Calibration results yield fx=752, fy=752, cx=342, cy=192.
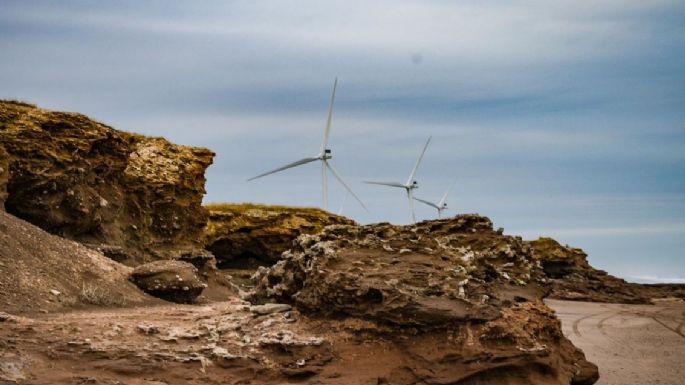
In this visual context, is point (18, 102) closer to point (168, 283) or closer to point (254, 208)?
point (168, 283)

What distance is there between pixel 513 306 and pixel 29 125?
19463 millimetres

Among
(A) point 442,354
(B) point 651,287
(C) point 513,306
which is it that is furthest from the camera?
(B) point 651,287

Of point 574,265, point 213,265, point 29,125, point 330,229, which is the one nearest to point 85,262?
point 29,125

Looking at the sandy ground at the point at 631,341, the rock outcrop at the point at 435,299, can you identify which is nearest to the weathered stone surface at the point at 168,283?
the rock outcrop at the point at 435,299

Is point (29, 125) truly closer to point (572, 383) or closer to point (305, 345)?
point (305, 345)

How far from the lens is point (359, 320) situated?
35.7 feet

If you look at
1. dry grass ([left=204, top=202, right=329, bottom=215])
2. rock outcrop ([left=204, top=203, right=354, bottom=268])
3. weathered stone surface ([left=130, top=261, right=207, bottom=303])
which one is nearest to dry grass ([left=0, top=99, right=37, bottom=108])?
weathered stone surface ([left=130, top=261, right=207, bottom=303])

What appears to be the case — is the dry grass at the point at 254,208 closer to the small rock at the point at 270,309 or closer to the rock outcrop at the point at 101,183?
the rock outcrop at the point at 101,183

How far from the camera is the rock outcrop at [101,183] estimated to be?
2500 cm

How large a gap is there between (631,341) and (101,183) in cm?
2007

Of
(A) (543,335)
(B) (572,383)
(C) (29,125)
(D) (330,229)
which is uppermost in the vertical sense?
(C) (29,125)

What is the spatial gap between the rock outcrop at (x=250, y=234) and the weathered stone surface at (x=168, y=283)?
78.0ft

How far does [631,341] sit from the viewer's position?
2512cm

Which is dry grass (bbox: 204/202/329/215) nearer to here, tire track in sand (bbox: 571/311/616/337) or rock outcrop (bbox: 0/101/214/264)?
rock outcrop (bbox: 0/101/214/264)
